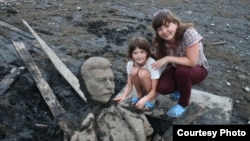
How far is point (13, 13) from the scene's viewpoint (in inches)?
323

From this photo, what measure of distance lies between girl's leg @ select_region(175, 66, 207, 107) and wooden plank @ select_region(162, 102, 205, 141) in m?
0.14

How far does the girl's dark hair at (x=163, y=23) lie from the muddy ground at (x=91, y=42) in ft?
3.99

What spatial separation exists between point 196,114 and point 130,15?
5.19 m

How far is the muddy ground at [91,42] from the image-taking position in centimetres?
459

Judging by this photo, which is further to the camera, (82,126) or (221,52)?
(221,52)

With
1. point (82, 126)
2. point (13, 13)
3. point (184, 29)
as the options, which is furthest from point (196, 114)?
point (13, 13)

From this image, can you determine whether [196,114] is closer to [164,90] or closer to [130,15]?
[164,90]

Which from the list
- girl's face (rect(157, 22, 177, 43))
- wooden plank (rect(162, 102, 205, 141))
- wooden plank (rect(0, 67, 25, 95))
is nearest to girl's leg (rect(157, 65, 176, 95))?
wooden plank (rect(162, 102, 205, 141))

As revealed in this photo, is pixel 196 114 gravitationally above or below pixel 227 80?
above

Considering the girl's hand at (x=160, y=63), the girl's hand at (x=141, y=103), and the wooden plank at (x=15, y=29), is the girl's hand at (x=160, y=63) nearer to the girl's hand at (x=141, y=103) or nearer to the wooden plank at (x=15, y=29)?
the girl's hand at (x=141, y=103)

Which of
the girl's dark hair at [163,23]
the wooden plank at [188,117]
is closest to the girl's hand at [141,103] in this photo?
the wooden plank at [188,117]

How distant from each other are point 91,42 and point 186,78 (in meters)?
3.51

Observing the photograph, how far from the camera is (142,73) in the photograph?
147 inches

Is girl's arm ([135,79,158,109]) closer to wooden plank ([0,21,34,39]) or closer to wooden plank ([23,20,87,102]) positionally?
wooden plank ([23,20,87,102])
